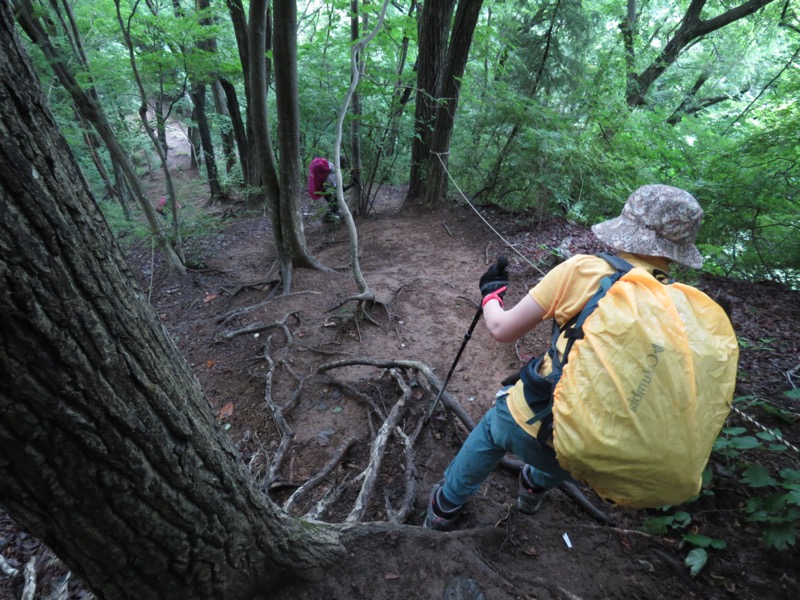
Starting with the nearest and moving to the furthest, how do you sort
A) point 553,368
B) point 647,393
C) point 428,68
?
point 647,393 < point 553,368 < point 428,68

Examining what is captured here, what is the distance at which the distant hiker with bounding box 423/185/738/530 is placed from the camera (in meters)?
1.39

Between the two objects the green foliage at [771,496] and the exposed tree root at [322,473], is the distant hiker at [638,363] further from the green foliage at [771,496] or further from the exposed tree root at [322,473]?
the exposed tree root at [322,473]

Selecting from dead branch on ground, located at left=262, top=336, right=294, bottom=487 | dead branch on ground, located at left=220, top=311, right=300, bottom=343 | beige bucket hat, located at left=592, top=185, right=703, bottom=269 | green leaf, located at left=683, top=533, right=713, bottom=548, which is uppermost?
beige bucket hat, located at left=592, top=185, right=703, bottom=269

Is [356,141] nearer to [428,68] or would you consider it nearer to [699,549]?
[428,68]

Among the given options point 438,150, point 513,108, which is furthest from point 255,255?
point 513,108

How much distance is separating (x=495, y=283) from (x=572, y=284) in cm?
55

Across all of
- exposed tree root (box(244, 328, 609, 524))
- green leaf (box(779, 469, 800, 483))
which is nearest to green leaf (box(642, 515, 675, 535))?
exposed tree root (box(244, 328, 609, 524))

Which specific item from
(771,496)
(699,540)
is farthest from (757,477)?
(699,540)

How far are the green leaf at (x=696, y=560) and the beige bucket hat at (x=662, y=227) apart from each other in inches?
62.5

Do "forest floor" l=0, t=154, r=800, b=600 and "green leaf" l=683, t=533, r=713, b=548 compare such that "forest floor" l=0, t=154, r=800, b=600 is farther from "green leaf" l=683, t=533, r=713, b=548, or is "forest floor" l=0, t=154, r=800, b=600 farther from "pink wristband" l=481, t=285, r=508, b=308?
"pink wristband" l=481, t=285, r=508, b=308

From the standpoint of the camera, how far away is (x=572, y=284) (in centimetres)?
171

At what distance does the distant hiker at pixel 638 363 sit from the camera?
1.39 metres

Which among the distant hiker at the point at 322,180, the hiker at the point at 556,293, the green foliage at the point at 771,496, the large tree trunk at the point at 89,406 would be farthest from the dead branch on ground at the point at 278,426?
the distant hiker at the point at 322,180

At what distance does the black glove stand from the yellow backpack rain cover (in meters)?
0.69
